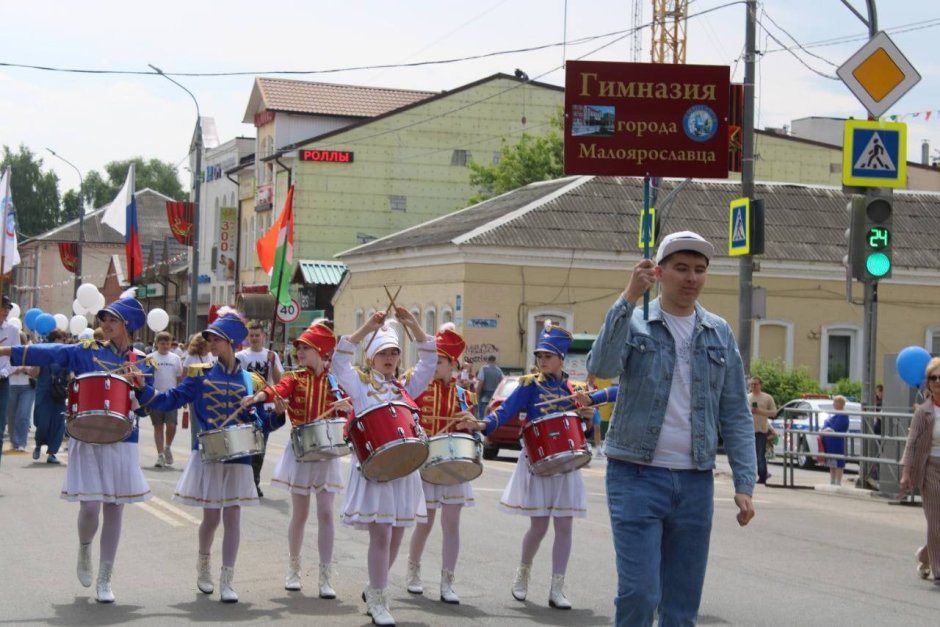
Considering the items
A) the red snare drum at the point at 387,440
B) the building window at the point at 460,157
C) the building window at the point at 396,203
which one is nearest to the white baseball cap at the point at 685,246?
the red snare drum at the point at 387,440

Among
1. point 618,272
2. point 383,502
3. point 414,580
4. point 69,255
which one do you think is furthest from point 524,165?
point 383,502

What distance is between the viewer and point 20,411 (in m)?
22.2

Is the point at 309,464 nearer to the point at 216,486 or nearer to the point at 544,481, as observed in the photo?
the point at 216,486

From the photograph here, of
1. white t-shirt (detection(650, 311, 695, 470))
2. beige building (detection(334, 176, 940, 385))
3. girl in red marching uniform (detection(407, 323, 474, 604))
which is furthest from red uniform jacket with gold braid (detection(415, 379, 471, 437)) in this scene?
beige building (detection(334, 176, 940, 385))

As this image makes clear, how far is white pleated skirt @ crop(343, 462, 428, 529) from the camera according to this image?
912 cm

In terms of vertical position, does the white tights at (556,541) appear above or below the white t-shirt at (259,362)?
below

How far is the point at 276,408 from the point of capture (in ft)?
33.4

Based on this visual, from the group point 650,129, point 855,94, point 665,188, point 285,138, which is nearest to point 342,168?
point 285,138

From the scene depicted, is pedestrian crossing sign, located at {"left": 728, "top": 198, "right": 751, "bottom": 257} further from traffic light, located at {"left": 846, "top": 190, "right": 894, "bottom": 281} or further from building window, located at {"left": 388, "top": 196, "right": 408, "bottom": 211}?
building window, located at {"left": 388, "top": 196, "right": 408, "bottom": 211}

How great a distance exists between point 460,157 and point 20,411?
39.0 meters

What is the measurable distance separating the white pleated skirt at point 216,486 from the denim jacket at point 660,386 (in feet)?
14.2

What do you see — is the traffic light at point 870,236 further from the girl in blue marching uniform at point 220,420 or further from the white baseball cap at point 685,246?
the white baseball cap at point 685,246

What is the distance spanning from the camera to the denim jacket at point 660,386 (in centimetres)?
611

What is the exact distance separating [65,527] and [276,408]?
14.6 feet
